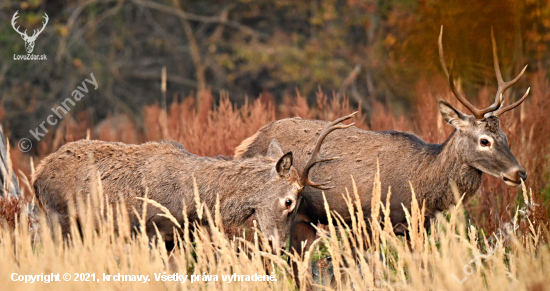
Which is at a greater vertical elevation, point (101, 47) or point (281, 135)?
point (101, 47)

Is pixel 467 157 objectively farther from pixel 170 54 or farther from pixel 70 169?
pixel 170 54

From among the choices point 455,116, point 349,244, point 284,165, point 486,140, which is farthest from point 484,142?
→ point 284,165

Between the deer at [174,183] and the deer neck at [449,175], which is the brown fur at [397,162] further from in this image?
the deer at [174,183]

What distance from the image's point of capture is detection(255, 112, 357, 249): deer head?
5.21 metres

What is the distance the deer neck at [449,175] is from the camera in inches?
211

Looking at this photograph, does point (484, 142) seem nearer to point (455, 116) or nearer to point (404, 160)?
point (455, 116)

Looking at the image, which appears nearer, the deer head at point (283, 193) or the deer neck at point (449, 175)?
the deer head at point (283, 193)

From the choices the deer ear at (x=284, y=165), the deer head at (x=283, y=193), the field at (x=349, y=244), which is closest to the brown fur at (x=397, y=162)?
the field at (x=349, y=244)

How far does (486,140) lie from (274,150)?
1.81m

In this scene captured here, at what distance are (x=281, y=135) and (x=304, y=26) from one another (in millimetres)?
14824

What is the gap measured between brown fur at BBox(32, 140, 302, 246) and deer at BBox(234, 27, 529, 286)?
1.26 ft

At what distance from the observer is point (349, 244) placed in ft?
15.1

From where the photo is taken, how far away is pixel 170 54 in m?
19.6

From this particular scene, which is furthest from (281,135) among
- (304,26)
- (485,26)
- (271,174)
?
(304,26)
